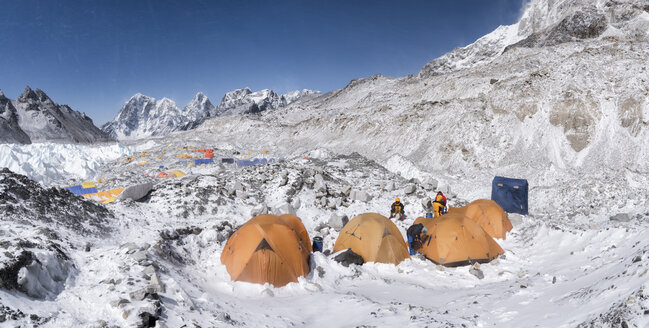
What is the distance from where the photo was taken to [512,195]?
1570 centimetres

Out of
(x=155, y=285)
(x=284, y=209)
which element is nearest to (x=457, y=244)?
(x=284, y=209)

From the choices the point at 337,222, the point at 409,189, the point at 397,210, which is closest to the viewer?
the point at 337,222

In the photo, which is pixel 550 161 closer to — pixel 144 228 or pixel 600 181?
pixel 600 181

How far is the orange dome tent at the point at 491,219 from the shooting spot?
11672 millimetres

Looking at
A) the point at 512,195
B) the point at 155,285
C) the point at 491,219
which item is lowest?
the point at 155,285

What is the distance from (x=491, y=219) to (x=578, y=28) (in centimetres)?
5643

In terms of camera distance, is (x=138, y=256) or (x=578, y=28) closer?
(x=138, y=256)

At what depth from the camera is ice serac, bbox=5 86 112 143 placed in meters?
79.1

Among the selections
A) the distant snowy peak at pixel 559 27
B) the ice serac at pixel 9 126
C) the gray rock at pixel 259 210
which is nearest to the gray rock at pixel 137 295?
the gray rock at pixel 259 210

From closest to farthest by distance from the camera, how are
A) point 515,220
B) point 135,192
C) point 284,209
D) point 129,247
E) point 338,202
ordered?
point 129,247 → point 135,192 → point 284,209 → point 515,220 → point 338,202

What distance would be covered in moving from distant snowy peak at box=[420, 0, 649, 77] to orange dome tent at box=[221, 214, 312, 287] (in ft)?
178

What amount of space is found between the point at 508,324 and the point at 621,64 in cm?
3227

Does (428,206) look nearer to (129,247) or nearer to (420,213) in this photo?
(420,213)

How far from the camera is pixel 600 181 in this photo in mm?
16203
